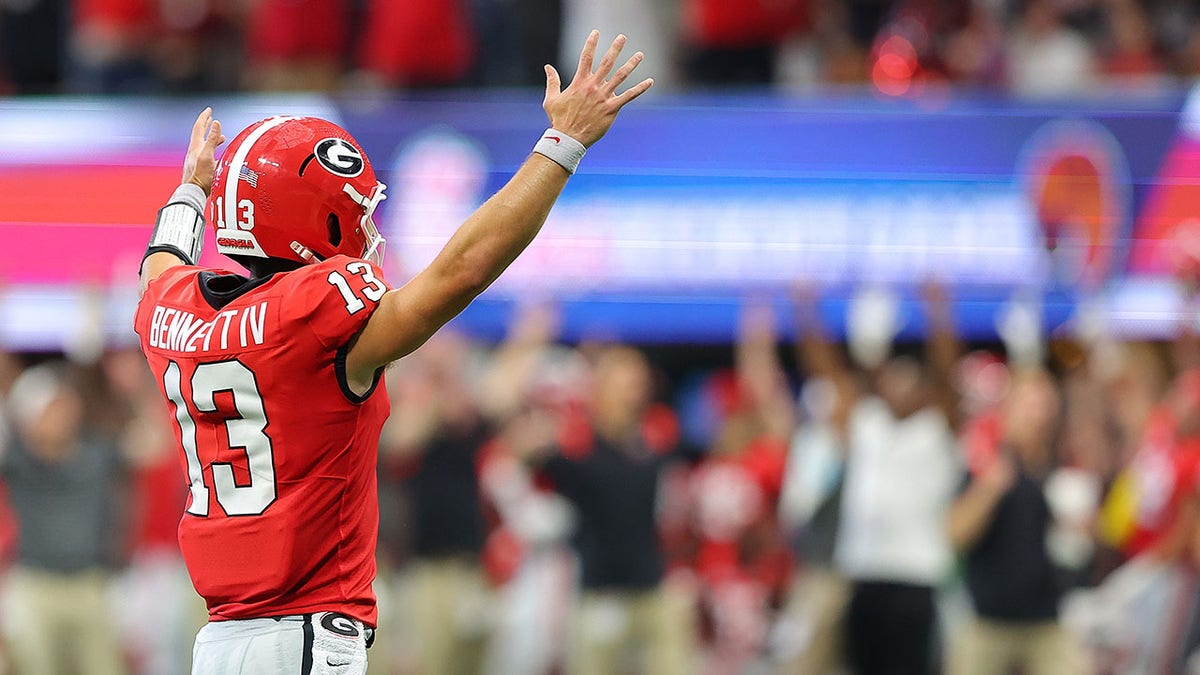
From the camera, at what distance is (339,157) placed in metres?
3.72

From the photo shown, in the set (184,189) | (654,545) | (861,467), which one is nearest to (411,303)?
(184,189)

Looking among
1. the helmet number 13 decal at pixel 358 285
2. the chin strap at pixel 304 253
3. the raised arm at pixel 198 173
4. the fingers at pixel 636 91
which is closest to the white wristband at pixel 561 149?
the fingers at pixel 636 91

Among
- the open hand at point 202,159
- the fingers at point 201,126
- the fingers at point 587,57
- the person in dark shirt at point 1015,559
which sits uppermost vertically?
the fingers at point 587,57

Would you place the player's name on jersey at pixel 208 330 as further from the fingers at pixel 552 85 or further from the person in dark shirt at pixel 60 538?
the person in dark shirt at pixel 60 538

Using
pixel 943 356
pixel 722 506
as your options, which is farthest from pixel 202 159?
pixel 722 506

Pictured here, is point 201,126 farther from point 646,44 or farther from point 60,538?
point 646,44

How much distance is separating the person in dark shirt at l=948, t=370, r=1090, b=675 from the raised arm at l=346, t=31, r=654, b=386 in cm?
554

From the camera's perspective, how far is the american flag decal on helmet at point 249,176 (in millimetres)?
3688

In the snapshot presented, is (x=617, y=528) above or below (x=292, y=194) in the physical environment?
below

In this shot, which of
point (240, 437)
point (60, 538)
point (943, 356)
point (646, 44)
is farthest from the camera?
point (646, 44)

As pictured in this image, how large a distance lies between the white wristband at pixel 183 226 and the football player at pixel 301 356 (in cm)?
53

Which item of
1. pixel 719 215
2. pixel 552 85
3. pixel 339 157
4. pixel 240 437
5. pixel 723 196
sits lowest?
pixel 719 215

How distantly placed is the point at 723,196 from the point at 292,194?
21.8 feet

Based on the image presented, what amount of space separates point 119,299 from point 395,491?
2.26m
